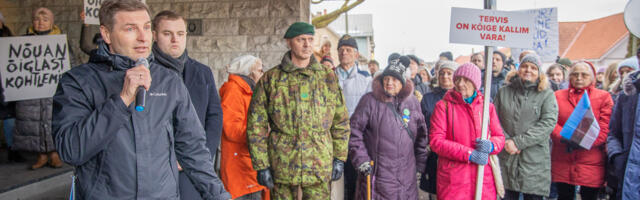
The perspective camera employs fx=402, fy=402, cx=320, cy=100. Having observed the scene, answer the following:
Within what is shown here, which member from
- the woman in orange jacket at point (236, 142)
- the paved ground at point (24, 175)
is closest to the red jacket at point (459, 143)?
the woman in orange jacket at point (236, 142)

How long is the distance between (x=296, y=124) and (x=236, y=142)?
78 cm

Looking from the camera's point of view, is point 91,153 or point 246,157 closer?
point 91,153

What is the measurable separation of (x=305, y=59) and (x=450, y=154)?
5.32 ft

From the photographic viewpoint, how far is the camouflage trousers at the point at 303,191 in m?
3.17

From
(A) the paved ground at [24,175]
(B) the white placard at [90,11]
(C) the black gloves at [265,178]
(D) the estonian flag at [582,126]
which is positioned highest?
(B) the white placard at [90,11]

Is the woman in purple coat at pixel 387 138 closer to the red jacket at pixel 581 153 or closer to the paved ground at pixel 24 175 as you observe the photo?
the red jacket at pixel 581 153

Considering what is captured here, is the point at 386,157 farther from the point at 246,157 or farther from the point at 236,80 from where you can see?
the point at 236,80

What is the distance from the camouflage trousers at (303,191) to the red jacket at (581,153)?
9.85ft

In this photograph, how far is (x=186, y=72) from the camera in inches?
116

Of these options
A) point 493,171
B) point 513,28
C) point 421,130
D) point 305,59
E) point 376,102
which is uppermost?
point 513,28

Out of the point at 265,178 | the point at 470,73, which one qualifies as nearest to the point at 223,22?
the point at 265,178

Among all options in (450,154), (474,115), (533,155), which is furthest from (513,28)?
(533,155)

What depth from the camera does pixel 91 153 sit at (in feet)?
5.05

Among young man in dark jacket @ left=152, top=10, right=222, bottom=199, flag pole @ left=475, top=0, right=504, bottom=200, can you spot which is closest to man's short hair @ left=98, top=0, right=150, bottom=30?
young man in dark jacket @ left=152, top=10, right=222, bottom=199
